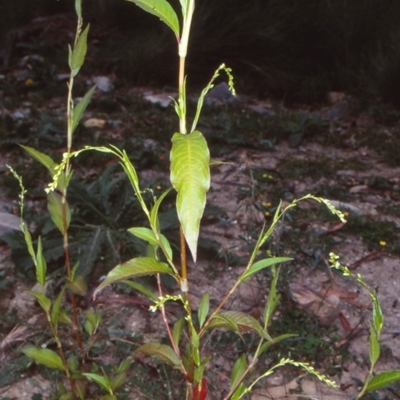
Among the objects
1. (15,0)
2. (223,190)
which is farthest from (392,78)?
(15,0)

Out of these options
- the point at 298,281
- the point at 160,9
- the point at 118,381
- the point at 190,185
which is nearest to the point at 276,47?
the point at 298,281

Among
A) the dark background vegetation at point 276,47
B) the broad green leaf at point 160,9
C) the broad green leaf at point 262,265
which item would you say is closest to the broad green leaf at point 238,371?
the broad green leaf at point 262,265

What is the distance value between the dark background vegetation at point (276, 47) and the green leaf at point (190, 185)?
4356 mm

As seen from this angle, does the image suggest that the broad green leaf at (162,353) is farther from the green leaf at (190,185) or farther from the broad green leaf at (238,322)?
the green leaf at (190,185)

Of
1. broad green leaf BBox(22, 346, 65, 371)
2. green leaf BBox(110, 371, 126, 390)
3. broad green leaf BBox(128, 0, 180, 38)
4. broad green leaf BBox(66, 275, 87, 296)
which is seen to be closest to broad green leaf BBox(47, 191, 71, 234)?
broad green leaf BBox(66, 275, 87, 296)

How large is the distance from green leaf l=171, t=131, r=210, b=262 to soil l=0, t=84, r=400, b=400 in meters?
0.84

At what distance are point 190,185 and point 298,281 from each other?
6.00 ft

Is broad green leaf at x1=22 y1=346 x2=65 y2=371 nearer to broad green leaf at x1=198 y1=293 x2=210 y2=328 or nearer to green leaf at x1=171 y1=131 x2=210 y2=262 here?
broad green leaf at x1=198 y1=293 x2=210 y2=328

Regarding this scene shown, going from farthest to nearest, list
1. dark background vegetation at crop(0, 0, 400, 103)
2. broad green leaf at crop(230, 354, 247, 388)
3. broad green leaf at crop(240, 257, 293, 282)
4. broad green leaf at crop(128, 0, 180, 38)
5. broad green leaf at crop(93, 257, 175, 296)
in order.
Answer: dark background vegetation at crop(0, 0, 400, 103) → broad green leaf at crop(230, 354, 247, 388) → broad green leaf at crop(240, 257, 293, 282) → broad green leaf at crop(93, 257, 175, 296) → broad green leaf at crop(128, 0, 180, 38)

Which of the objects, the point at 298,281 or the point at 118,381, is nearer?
the point at 118,381

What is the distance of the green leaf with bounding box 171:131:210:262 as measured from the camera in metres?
1.01

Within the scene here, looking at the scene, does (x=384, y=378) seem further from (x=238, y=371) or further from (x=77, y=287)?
(x=77, y=287)

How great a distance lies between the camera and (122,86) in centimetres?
557

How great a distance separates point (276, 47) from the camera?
5.62 m
